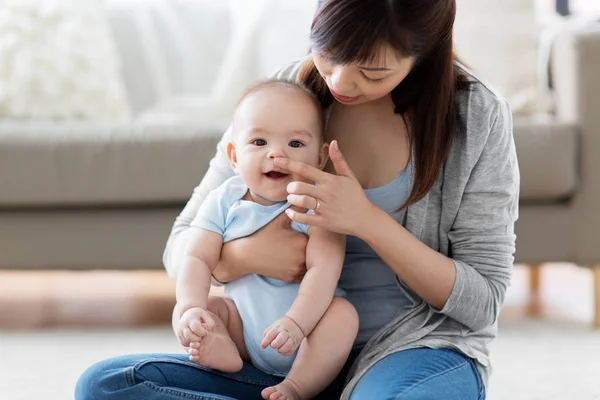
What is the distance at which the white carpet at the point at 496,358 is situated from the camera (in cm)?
175

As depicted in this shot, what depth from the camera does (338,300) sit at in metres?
1.23

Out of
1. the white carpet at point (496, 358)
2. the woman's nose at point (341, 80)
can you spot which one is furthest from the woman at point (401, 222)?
the white carpet at point (496, 358)

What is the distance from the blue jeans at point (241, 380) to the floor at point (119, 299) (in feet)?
3.87

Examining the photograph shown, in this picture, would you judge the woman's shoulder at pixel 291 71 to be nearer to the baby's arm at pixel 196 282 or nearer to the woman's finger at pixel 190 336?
the baby's arm at pixel 196 282

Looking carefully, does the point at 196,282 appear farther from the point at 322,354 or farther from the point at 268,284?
the point at 322,354

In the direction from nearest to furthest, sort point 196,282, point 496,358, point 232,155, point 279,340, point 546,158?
point 279,340 < point 196,282 < point 232,155 < point 496,358 < point 546,158

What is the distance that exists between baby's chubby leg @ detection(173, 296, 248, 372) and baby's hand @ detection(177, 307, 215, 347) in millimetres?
10

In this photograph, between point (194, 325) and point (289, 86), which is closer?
point (194, 325)

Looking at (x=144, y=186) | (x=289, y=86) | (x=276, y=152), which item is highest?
(x=144, y=186)

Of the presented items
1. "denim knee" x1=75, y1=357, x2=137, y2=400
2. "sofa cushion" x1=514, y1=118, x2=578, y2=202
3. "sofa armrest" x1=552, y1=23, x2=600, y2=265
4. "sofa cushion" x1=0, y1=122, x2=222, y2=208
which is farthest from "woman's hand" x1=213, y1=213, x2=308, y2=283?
"sofa armrest" x1=552, y1=23, x2=600, y2=265

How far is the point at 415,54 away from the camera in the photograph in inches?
45.9

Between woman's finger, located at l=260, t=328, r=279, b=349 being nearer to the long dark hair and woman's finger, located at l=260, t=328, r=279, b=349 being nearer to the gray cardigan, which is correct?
the gray cardigan

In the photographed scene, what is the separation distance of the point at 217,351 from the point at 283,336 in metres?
0.11

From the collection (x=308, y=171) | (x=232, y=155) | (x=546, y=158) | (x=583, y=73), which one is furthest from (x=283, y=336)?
(x=583, y=73)
